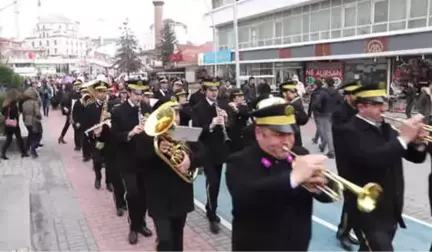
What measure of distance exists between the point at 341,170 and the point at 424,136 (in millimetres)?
877

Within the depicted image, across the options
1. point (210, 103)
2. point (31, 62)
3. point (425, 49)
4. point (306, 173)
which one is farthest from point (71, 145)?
point (31, 62)

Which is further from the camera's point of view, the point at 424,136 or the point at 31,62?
the point at 31,62

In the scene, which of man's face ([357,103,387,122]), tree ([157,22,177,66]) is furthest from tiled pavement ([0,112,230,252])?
tree ([157,22,177,66])

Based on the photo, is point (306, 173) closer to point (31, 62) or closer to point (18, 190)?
point (18, 190)

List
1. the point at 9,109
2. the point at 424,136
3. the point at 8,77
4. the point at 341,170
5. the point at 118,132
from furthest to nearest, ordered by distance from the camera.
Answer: the point at 8,77 → the point at 9,109 → the point at 118,132 → the point at 341,170 → the point at 424,136

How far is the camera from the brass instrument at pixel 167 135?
4.34 m

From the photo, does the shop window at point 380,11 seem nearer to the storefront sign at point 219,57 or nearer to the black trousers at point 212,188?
the storefront sign at point 219,57

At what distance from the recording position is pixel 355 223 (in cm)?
418

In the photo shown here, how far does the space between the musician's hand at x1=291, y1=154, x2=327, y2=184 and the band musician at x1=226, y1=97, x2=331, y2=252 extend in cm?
17

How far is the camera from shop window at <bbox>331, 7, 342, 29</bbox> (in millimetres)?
28930

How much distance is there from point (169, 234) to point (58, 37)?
541ft

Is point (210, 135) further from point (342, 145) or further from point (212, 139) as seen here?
point (342, 145)

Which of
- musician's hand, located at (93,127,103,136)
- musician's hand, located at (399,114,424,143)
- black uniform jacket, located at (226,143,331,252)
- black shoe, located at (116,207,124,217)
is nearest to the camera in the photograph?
black uniform jacket, located at (226,143,331,252)

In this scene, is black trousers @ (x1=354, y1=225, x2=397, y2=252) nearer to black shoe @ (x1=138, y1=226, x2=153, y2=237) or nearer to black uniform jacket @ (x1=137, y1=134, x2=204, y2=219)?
black uniform jacket @ (x1=137, y1=134, x2=204, y2=219)
